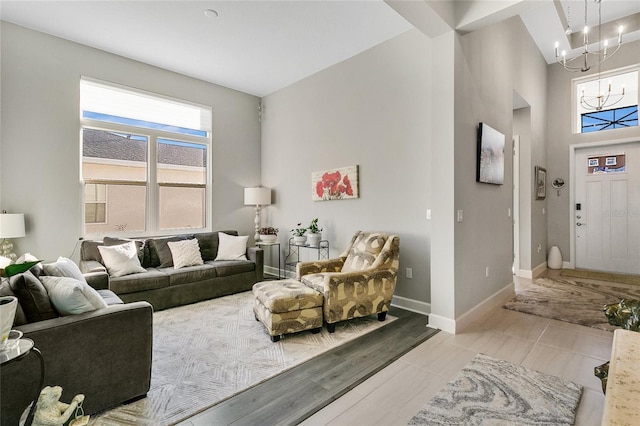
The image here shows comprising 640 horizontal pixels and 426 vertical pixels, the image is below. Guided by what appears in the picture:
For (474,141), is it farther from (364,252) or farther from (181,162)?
(181,162)

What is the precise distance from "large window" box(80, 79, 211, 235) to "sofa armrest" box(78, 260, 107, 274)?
62cm

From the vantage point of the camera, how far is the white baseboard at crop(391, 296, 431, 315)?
3.49 meters

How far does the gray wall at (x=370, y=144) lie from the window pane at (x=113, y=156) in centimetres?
216

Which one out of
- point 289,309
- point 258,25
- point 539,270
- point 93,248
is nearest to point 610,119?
point 539,270

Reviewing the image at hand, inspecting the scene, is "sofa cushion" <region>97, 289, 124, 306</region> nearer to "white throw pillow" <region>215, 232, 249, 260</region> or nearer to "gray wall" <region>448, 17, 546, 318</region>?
"white throw pillow" <region>215, 232, 249, 260</region>

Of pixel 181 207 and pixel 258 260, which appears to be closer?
pixel 258 260

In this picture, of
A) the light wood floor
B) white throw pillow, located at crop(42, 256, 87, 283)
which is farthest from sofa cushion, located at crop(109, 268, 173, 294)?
the light wood floor

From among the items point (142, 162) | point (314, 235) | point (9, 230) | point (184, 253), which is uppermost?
point (142, 162)

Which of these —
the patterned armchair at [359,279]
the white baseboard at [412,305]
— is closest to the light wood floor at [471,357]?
the white baseboard at [412,305]

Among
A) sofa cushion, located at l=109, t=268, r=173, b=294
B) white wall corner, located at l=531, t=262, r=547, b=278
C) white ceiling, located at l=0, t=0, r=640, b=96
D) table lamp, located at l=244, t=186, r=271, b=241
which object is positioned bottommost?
white wall corner, located at l=531, t=262, r=547, b=278

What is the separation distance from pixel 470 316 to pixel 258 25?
3958 millimetres

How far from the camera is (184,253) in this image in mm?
4215

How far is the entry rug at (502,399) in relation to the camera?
173cm

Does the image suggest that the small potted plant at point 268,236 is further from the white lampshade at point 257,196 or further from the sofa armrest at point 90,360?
the sofa armrest at point 90,360
